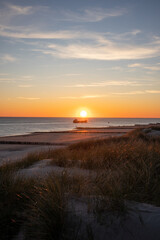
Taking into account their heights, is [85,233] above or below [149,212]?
below

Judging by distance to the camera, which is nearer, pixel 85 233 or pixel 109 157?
pixel 85 233

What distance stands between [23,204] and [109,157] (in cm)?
447

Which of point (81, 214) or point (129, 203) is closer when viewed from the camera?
point (81, 214)

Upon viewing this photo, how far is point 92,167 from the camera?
22.5 ft

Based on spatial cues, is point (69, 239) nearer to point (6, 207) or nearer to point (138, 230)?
point (138, 230)

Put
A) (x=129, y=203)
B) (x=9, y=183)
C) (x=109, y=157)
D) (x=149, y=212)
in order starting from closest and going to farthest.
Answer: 1. (x=149, y=212)
2. (x=129, y=203)
3. (x=9, y=183)
4. (x=109, y=157)

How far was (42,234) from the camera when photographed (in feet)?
9.85

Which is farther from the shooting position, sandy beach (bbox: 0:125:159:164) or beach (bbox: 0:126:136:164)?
beach (bbox: 0:126:136:164)

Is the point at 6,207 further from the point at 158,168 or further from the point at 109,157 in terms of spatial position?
the point at 109,157

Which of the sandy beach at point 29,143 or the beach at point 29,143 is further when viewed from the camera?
the beach at point 29,143

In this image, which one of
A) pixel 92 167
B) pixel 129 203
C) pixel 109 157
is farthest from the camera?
pixel 109 157

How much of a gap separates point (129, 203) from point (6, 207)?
2.02 metres

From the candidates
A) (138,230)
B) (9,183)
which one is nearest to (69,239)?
(138,230)

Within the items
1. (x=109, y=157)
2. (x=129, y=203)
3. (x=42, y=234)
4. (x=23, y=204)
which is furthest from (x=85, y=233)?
(x=109, y=157)
